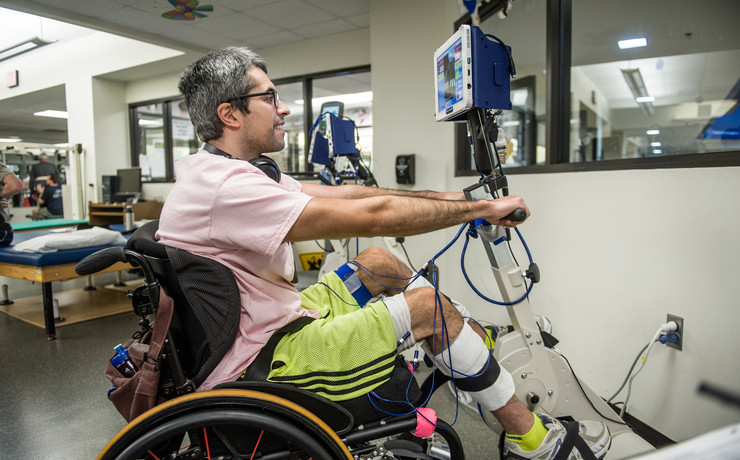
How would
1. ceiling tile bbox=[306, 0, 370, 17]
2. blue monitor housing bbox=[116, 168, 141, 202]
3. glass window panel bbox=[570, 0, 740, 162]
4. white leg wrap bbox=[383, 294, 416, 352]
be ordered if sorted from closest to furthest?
white leg wrap bbox=[383, 294, 416, 352]
glass window panel bbox=[570, 0, 740, 162]
ceiling tile bbox=[306, 0, 370, 17]
blue monitor housing bbox=[116, 168, 141, 202]

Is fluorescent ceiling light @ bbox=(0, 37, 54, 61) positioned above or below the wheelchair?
above

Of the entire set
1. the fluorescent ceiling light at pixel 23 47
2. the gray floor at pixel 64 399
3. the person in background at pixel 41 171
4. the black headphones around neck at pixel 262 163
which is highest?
the fluorescent ceiling light at pixel 23 47

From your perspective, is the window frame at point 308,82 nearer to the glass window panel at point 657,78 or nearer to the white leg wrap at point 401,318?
the glass window panel at point 657,78

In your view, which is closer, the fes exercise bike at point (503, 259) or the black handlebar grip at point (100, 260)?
the black handlebar grip at point (100, 260)

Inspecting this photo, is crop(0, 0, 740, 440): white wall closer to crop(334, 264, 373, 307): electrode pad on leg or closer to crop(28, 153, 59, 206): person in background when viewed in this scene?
crop(334, 264, 373, 307): electrode pad on leg

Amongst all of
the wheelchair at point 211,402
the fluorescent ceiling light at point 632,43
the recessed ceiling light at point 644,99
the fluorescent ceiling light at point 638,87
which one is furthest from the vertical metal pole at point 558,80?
the recessed ceiling light at point 644,99

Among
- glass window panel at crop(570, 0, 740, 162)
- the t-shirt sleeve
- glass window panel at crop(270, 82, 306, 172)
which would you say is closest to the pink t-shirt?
the t-shirt sleeve

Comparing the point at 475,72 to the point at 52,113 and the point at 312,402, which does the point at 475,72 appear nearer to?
the point at 312,402

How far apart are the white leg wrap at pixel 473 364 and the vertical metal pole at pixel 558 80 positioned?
1.22 meters

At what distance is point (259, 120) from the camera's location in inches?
46.7

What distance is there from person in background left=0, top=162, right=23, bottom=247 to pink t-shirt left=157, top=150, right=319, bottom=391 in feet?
10.2

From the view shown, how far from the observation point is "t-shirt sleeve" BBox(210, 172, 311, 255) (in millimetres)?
893

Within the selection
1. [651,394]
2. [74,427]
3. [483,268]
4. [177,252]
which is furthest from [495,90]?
[74,427]

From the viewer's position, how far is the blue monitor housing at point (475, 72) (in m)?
1.17
